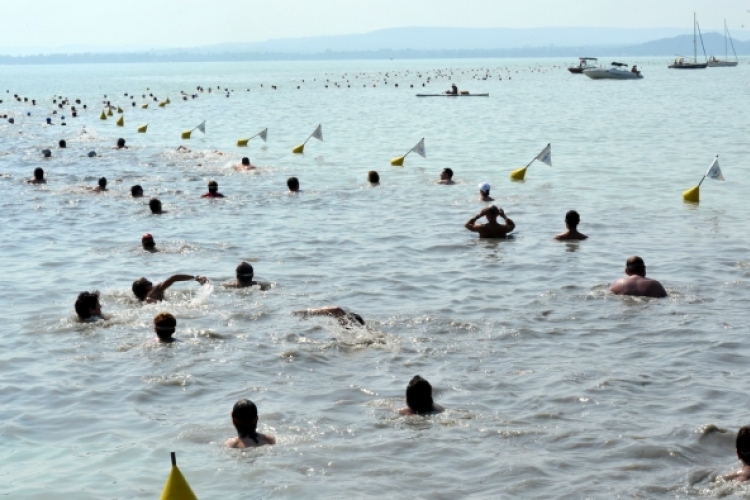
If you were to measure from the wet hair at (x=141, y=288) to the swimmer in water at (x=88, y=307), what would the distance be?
36.0 inches

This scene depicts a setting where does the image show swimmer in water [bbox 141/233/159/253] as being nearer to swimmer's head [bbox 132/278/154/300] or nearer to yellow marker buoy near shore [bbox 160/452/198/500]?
swimmer's head [bbox 132/278/154/300]

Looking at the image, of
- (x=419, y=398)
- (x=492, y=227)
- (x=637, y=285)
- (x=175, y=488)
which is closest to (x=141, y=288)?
(x=419, y=398)

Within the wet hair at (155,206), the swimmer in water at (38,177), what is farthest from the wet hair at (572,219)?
the swimmer in water at (38,177)

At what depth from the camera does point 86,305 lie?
16.2 metres

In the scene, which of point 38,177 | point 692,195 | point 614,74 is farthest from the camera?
point 614,74

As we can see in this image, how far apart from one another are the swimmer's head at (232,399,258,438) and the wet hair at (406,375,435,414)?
1859mm

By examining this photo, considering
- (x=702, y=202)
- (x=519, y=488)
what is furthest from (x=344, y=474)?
(x=702, y=202)

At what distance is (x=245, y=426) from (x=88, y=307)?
6069 millimetres

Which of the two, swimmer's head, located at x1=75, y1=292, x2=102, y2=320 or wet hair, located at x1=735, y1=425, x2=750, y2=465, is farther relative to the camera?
swimmer's head, located at x1=75, y1=292, x2=102, y2=320

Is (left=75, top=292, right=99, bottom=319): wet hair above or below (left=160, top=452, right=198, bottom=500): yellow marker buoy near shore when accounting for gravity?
below

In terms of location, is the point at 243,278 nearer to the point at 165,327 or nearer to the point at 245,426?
the point at 165,327

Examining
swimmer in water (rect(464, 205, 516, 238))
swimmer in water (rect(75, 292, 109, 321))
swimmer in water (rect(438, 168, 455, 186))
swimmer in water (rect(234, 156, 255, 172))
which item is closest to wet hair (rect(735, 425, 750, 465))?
swimmer in water (rect(75, 292, 109, 321))

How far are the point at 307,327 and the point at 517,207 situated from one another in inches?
513

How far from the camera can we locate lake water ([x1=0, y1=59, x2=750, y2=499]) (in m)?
10.8
